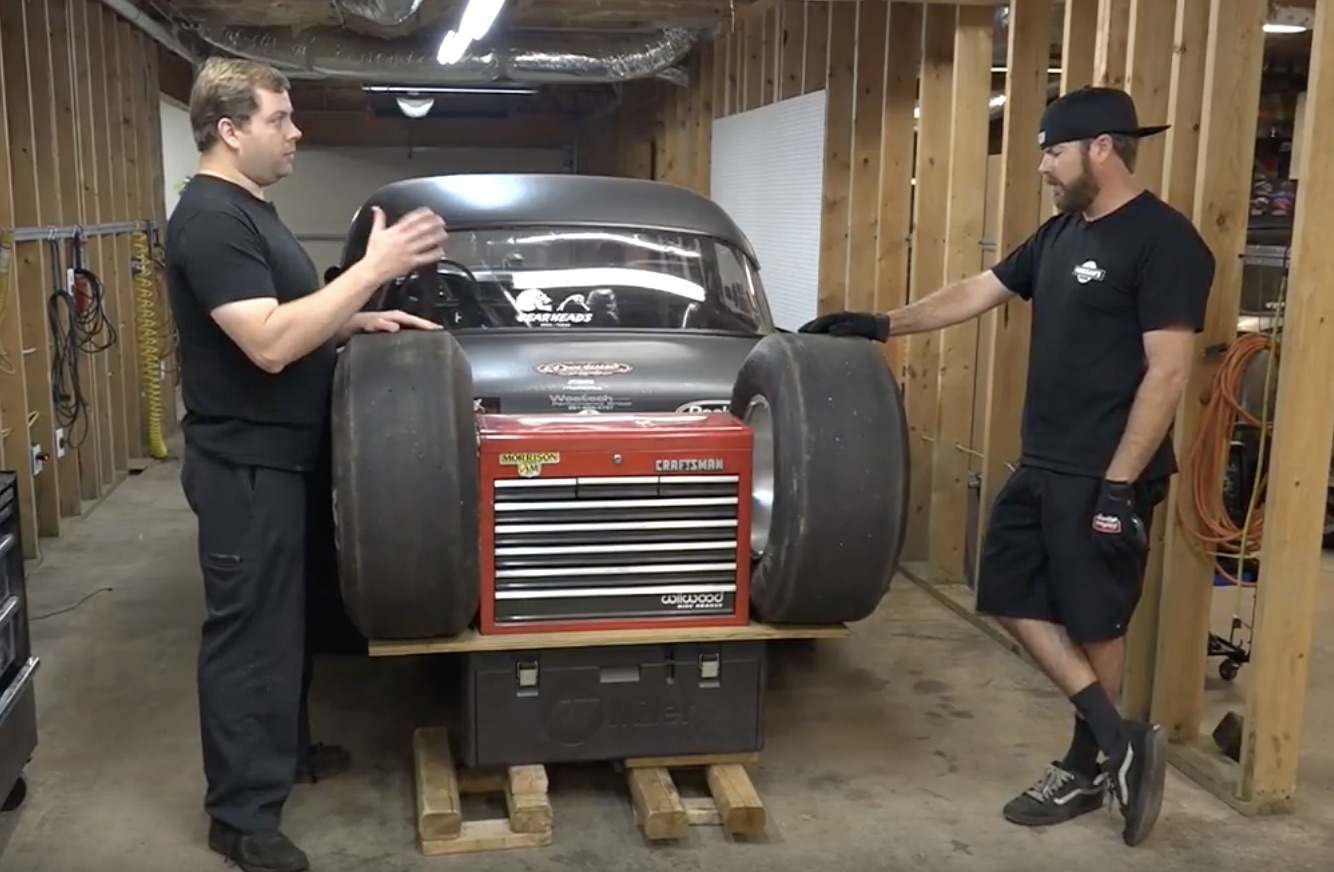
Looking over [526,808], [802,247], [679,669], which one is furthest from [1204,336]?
[802,247]

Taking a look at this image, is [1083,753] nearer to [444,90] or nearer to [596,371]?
[596,371]

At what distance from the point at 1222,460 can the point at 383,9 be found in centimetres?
505

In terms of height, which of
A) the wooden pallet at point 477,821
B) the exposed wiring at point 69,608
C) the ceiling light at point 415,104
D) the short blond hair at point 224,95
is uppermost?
the ceiling light at point 415,104

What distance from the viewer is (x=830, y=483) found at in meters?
3.13

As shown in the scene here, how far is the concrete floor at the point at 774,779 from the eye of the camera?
128 inches

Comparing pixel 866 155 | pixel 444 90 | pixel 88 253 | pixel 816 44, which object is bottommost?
pixel 88 253

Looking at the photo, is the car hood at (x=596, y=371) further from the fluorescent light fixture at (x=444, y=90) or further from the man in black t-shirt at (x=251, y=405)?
the fluorescent light fixture at (x=444, y=90)

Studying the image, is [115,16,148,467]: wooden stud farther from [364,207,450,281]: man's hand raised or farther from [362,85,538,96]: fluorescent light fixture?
[364,207,450,281]: man's hand raised

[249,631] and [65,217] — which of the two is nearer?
[249,631]

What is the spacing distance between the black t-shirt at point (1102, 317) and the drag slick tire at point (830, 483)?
1.47ft

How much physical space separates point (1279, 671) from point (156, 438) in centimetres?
722

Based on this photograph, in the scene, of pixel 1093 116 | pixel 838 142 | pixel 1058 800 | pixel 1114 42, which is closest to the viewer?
pixel 1093 116

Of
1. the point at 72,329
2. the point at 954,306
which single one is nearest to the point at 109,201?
the point at 72,329

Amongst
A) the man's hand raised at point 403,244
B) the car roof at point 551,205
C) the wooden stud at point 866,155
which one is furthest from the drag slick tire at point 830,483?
the wooden stud at point 866,155
